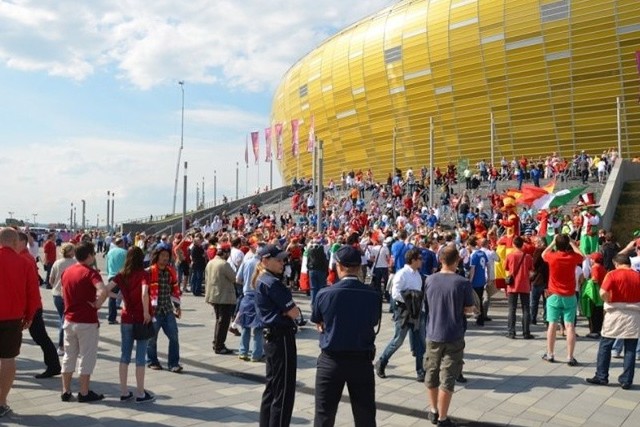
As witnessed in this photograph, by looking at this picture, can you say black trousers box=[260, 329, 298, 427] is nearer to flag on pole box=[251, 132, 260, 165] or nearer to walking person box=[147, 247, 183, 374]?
walking person box=[147, 247, 183, 374]

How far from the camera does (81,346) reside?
6277 mm

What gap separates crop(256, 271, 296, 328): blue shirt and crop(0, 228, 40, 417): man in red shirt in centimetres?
282

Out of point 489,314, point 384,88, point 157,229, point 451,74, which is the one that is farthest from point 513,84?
point 489,314

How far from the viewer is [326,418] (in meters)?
4.12

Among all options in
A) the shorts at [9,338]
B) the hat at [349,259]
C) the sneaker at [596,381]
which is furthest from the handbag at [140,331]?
the sneaker at [596,381]

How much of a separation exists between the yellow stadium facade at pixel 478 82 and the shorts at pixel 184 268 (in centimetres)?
3325

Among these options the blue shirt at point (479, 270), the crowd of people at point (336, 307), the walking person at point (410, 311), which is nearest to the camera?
the crowd of people at point (336, 307)

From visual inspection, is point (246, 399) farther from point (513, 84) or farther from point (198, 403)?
point (513, 84)

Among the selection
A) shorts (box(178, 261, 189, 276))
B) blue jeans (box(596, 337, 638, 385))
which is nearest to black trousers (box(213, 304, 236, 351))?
blue jeans (box(596, 337, 638, 385))

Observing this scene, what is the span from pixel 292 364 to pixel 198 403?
6.67 ft

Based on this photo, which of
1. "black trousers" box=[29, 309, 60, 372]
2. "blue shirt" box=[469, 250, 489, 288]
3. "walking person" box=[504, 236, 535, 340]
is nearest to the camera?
"black trousers" box=[29, 309, 60, 372]

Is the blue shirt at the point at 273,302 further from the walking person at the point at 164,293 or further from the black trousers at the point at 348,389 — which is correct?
the walking person at the point at 164,293

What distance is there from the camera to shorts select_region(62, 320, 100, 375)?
6266 mm

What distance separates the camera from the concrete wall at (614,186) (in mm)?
19438
